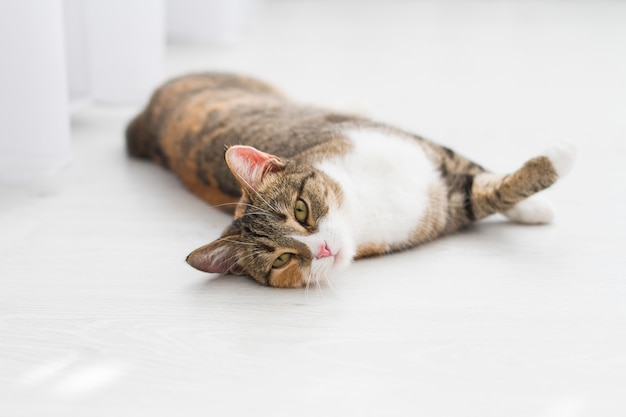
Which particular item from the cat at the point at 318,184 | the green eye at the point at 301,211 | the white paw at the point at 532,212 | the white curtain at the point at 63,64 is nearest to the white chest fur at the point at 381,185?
the cat at the point at 318,184

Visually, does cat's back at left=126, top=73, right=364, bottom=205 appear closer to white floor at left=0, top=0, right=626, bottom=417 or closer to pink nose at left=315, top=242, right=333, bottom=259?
white floor at left=0, top=0, right=626, bottom=417

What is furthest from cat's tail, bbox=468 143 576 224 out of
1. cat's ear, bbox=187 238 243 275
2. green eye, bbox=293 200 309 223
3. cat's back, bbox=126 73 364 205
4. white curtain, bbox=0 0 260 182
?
white curtain, bbox=0 0 260 182

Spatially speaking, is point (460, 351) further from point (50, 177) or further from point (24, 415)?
point (50, 177)

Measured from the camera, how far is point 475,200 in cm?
187

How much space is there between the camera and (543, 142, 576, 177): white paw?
178 cm

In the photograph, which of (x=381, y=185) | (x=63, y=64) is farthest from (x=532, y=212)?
(x=63, y=64)

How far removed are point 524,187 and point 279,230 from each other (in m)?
0.66

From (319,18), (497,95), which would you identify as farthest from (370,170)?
(319,18)

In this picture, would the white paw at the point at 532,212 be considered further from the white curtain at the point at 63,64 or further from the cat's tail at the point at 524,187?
the white curtain at the point at 63,64

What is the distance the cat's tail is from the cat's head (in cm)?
44

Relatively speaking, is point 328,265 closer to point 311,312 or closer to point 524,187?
point 311,312

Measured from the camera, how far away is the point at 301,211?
1568mm

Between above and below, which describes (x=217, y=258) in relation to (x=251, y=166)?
below

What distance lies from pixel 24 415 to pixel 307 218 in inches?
26.7
